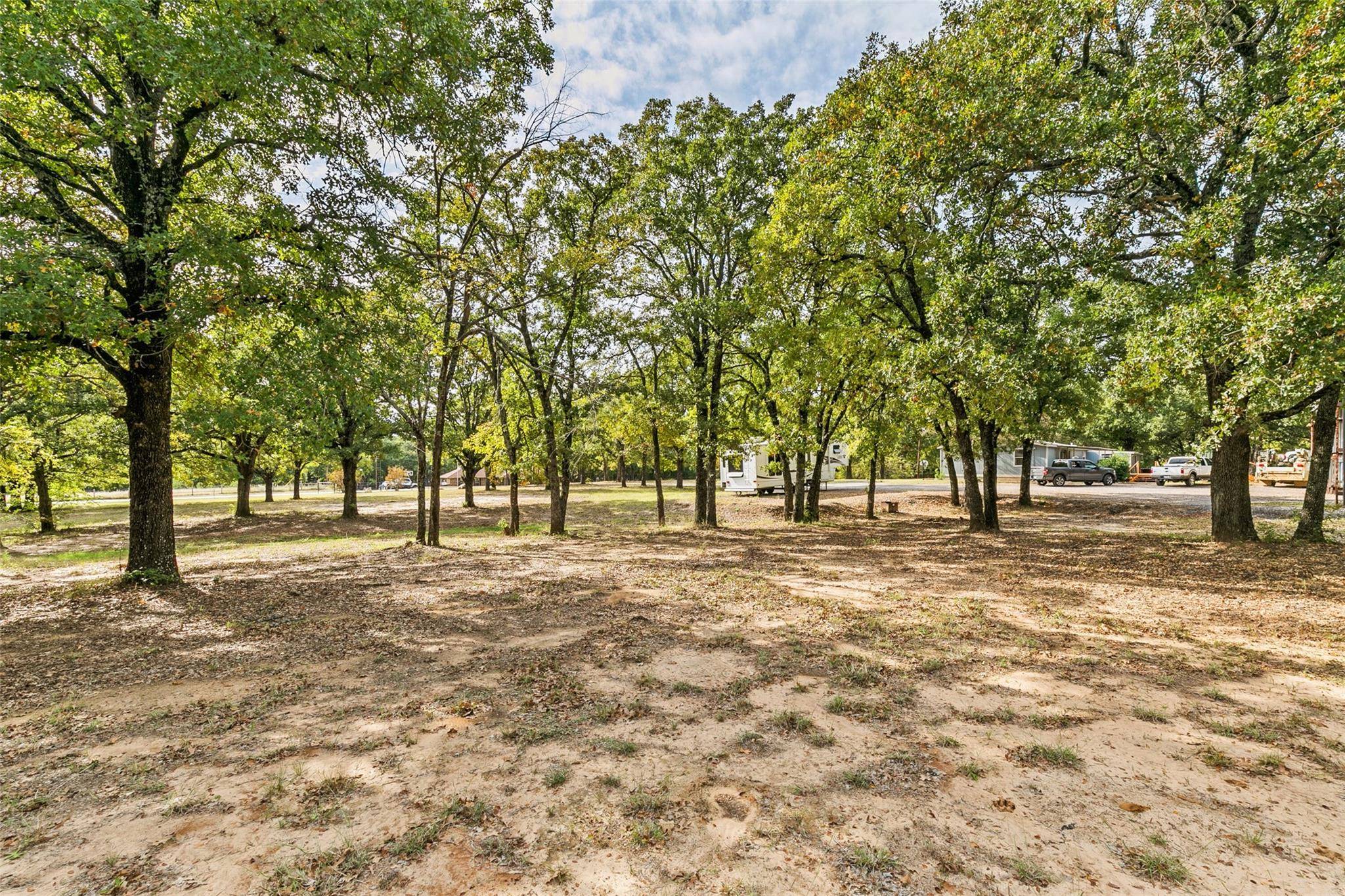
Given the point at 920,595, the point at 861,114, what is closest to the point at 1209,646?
the point at 920,595

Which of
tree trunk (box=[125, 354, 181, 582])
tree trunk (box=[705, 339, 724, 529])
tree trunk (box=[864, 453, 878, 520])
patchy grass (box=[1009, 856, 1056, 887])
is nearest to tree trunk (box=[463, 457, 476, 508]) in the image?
tree trunk (box=[705, 339, 724, 529])

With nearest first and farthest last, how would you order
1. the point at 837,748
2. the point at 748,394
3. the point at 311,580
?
the point at 837,748 < the point at 311,580 < the point at 748,394

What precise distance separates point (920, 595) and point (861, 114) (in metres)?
9.90

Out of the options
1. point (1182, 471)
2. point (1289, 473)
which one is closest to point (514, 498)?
point (1289, 473)

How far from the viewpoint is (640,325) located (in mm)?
16828

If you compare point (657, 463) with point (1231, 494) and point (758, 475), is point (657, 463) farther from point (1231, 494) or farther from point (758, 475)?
point (1231, 494)

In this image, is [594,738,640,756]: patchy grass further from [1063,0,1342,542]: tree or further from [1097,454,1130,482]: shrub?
[1097,454,1130,482]: shrub

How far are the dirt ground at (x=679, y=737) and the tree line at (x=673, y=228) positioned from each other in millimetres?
3875

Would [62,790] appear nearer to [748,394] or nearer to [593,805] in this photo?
[593,805]

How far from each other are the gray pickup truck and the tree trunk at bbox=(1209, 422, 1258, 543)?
84.0 feet

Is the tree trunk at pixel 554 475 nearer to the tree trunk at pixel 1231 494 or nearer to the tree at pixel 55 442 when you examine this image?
the tree at pixel 55 442

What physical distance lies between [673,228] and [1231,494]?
1552cm

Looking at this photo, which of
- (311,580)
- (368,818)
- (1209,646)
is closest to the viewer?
(368,818)

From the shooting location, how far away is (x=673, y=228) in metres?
16.7
